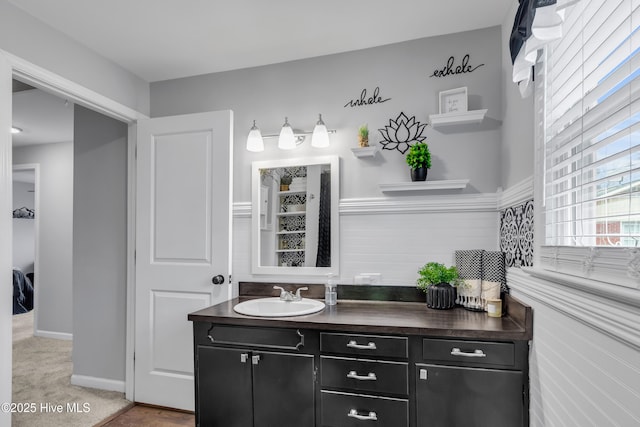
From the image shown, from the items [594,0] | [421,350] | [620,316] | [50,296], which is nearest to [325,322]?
[421,350]

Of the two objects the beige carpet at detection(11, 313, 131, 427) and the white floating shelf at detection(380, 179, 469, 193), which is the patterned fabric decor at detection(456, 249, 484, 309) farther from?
the beige carpet at detection(11, 313, 131, 427)

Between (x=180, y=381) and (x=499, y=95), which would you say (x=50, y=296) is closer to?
(x=180, y=381)

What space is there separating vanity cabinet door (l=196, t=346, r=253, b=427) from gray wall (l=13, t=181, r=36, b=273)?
21.2 feet

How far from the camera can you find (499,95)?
2.15m

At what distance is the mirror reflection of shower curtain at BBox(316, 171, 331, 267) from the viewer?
240 centimetres

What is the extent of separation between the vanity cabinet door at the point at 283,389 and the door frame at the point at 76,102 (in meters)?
1.24

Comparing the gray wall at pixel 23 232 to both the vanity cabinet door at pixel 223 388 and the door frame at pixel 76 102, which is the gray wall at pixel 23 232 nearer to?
the door frame at pixel 76 102

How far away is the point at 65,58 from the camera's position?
218 centimetres

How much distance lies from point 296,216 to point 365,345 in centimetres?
101

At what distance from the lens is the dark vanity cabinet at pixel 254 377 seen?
1812mm

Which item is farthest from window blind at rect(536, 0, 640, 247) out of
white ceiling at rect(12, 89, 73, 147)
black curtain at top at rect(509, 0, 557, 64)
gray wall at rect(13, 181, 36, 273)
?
gray wall at rect(13, 181, 36, 273)

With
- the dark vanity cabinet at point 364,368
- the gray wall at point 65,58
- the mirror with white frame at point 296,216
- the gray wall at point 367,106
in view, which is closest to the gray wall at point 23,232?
the gray wall at point 65,58

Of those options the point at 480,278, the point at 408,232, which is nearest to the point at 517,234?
the point at 480,278

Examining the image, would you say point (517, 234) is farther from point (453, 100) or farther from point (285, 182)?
point (285, 182)
